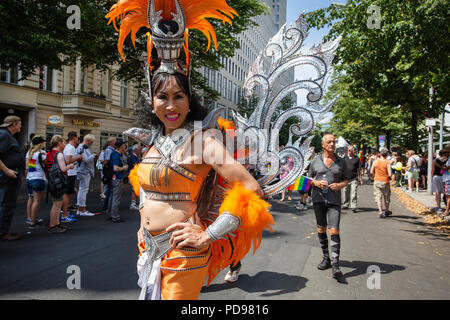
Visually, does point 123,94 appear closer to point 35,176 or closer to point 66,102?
point 66,102

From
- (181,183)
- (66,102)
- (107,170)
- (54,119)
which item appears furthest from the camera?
(66,102)

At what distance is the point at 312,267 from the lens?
4793 millimetres

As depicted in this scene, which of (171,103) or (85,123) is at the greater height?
(85,123)

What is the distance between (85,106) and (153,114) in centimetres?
2081

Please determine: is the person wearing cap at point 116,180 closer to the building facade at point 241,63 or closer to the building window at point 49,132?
the building facade at point 241,63

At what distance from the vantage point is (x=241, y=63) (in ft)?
81.5

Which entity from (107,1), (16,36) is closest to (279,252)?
(16,36)

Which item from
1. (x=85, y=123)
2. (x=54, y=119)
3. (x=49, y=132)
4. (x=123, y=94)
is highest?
(x=123, y=94)

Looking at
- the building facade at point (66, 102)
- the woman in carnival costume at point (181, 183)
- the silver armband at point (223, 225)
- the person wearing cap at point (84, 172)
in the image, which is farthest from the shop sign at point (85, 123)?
the silver armband at point (223, 225)

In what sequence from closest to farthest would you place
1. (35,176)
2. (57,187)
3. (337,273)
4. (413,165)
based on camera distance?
(337,273), (57,187), (35,176), (413,165)

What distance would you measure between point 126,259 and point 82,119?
19340 mm

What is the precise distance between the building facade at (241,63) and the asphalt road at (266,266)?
99.1 inches

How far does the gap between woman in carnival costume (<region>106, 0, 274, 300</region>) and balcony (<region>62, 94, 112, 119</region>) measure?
20.3 meters

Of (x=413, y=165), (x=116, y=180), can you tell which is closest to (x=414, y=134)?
(x=413, y=165)
